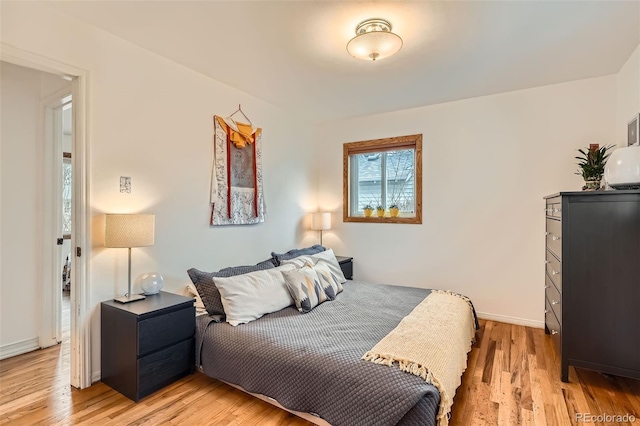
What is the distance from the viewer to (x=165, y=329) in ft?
7.25

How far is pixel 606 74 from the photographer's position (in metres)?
3.00

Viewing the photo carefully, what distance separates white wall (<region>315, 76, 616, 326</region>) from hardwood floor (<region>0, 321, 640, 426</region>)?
1.09 metres

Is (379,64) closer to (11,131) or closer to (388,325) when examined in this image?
(388,325)

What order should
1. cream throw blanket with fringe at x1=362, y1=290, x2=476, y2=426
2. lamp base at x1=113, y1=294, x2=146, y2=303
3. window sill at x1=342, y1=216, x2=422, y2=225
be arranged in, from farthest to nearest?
window sill at x1=342, y1=216, x2=422, y2=225 < lamp base at x1=113, y1=294, x2=146, y2=303 < cream throw blanket with fringe at x1=362, y1=290, x2=476, y2=426

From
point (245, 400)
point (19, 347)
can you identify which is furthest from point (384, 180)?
point (19, 347)

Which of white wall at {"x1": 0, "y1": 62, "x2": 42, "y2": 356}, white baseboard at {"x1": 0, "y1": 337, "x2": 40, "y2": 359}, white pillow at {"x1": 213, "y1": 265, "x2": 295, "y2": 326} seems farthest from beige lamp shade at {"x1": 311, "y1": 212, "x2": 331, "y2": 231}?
white baseboard at {"x1": 0, "y1": 337, "x2": 40, "y2": 359}

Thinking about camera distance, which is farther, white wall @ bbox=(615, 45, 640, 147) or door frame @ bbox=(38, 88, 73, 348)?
door frame @ bbox=(38, 88, 73, 348)

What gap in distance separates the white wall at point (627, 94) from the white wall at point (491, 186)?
3.9 inches

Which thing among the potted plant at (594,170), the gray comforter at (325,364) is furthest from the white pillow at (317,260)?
the potted plant at (594,170)

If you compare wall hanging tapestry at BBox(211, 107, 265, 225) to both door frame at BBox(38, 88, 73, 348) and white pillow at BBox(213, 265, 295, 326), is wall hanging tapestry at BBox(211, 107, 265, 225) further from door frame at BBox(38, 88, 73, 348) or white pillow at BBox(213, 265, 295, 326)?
door frame at BBox(38, 88, 73, 348)

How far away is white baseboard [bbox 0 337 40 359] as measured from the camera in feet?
8.73

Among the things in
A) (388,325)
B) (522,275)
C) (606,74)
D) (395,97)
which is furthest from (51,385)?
(606,74)

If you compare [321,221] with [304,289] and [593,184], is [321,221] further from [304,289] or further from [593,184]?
[593,184]

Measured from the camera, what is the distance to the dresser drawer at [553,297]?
95.1 inches
